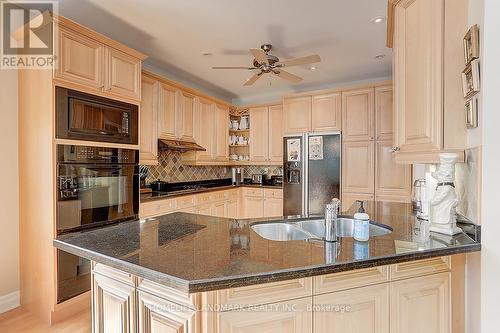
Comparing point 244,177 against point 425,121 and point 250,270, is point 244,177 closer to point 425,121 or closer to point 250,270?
point 425,121

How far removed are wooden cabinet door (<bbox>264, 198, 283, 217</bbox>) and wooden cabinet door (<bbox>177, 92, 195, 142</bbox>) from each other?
5.46ft

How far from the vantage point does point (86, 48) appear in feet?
7.61

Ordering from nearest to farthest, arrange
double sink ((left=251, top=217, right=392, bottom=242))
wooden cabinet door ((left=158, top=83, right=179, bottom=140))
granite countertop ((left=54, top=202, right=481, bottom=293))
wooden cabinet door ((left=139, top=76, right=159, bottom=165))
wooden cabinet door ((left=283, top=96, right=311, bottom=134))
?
granite countertop ((left=54, top=202, right=481, bottom=293)) < double sink ((left=251, top=217, right=392, bottom=242)) < wooden cabinet door ((left=139, top=76, right=159, bottom=165)) < wooden cabinet door ((left=158, top=83, right=179, bottom=140)) < wooden cabinet door ((left=283, top=96, right=311, bottom=134))

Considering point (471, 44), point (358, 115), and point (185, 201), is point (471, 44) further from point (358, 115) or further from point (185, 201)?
point (185, 201)

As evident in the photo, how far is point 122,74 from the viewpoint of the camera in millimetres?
2633

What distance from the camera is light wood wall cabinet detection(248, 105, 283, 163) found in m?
4.90

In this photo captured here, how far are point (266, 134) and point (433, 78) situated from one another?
12.0 ft

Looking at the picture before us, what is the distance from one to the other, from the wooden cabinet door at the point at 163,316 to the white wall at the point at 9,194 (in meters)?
2.07

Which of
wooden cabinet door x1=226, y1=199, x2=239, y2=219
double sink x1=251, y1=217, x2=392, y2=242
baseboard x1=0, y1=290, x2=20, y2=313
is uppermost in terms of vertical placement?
double sink x1=251, y1=217, x2=392, y2=242

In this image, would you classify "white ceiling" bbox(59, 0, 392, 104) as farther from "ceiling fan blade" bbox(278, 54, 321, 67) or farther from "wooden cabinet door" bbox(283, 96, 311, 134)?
"wooden cabinet door" bbox(283, 96, 311, 134)

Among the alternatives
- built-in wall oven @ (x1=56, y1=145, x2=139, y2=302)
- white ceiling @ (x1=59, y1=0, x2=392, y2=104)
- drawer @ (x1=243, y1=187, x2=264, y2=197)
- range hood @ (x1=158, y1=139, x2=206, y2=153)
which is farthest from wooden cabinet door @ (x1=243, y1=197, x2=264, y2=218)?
built-in wall oven @ (x1=56, y1=145, x2=139, y2=302)

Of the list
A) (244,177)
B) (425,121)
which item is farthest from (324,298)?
(244,177)

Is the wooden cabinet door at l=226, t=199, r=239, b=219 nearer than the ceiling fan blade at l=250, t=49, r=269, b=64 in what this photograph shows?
No

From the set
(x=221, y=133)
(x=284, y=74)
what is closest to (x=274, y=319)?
(x=284, y=74)
